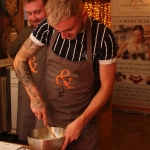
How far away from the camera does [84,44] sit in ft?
5.38

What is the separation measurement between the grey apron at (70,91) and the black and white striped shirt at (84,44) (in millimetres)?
26

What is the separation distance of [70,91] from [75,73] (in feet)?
0.33

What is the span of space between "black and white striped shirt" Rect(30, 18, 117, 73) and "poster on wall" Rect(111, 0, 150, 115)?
3193 mm

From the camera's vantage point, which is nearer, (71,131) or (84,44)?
(71,131)

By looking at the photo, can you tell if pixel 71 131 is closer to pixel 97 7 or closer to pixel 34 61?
pixel 34 61

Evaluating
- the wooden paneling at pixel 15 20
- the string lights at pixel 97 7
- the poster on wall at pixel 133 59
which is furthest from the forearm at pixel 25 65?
the string lights at pixel 97 7

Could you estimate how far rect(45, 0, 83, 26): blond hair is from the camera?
4.50 ft

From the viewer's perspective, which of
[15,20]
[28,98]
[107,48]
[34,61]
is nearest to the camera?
[107,48]

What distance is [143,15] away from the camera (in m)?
4.67

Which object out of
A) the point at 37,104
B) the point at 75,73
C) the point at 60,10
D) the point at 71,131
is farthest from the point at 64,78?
the point at 60,10

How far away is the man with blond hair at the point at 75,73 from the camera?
62.4 inches

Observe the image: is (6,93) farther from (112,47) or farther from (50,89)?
(112,47)

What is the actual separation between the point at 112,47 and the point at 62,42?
27 centimetres

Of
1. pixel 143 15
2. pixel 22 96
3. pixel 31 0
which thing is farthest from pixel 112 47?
pixel 143 15
